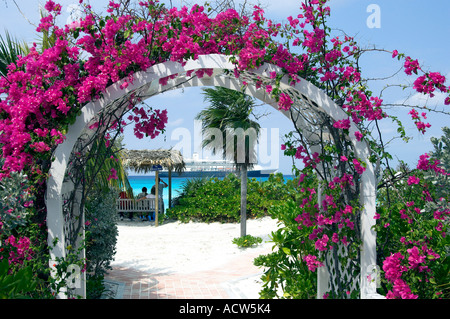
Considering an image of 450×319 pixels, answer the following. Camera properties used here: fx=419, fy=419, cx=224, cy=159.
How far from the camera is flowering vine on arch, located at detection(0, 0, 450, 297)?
3.47 meters

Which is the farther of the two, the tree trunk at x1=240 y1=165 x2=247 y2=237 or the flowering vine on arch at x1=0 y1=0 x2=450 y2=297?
the tree trunk at x1=240 y1=165 x2=247 y2=237

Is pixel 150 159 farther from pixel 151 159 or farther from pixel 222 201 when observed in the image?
pixel 222 201

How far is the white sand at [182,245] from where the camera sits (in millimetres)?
8117

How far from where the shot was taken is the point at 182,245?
10180 mm

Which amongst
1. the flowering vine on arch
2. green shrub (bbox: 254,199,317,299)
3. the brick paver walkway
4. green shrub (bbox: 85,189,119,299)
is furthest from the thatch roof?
the flowering vine on arch

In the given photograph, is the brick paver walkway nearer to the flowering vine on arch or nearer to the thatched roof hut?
the flowering vine on arch

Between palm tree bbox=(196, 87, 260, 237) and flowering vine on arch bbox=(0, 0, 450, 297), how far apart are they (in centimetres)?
609

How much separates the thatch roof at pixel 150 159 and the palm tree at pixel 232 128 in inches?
176

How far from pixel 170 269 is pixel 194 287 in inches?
58.2

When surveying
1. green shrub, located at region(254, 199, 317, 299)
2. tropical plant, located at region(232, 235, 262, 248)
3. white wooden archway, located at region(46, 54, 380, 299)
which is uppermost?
white wooden archway, located at region(46, 54, 380, 299)

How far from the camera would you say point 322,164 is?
3.98 meters

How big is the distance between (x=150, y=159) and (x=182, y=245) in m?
5.29
